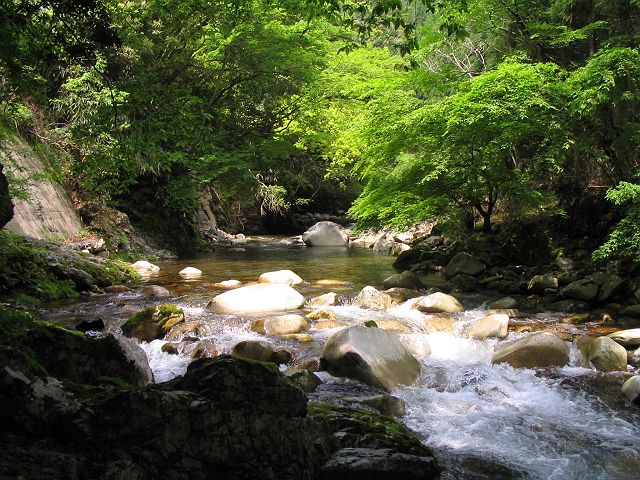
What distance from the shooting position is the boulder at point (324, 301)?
30.1ft

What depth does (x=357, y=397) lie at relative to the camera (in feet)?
16.7

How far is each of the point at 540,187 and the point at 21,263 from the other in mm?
11456

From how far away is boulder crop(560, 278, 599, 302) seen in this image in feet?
29.0

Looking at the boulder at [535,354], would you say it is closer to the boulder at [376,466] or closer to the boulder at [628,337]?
the boulder at [628,337]

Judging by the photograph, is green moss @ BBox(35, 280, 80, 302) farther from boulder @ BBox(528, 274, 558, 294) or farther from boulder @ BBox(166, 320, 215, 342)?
boulder @ BBox(528, 274, 558, 294)

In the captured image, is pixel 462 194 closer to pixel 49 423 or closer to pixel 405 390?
pixel 405 390

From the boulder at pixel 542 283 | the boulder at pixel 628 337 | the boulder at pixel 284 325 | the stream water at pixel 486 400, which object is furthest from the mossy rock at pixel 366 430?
the boulder at pixel 542 283

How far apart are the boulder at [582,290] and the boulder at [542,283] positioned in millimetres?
481

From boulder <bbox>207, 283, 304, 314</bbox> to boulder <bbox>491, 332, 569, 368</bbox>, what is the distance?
375 cm

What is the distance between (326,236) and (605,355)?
17.7 m

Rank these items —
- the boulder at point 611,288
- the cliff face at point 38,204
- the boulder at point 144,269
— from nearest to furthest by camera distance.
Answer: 1. the boulder at point 611,288
2. the cliff face at point 38,204
3. the boulder at point 144,269

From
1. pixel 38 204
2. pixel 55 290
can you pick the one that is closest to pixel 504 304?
pixel 55 290

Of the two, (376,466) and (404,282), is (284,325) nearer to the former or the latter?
(404,282)

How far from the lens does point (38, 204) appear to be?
1186 centimetres
